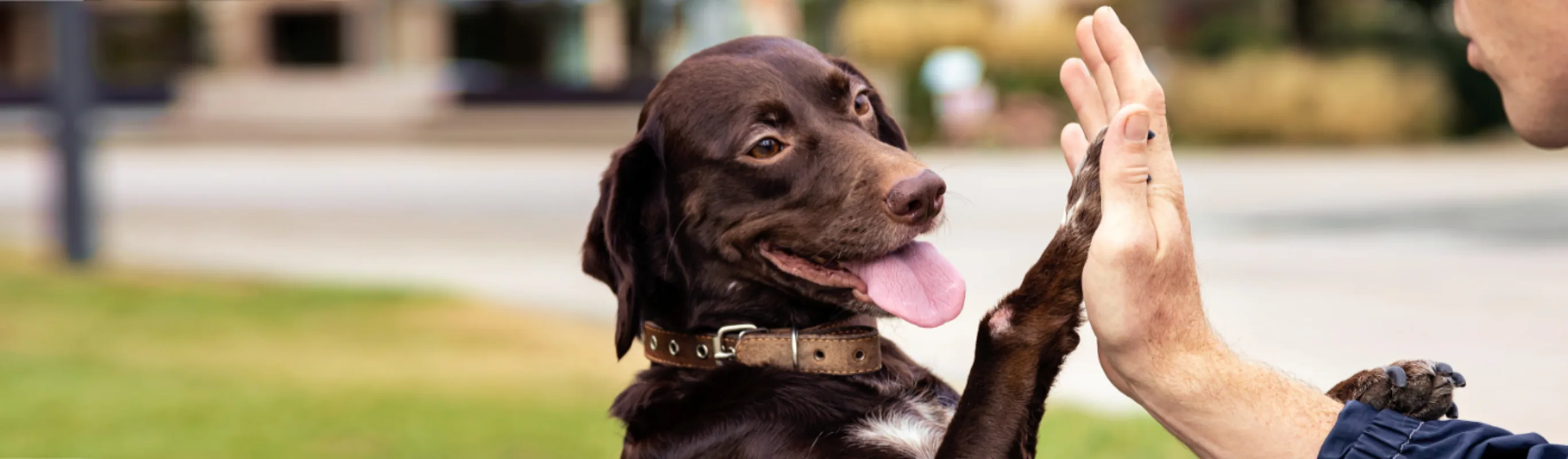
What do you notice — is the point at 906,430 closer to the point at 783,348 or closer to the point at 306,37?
the point at 783,348

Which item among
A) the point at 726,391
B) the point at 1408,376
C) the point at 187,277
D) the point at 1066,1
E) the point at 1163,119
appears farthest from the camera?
the point at 1066,1

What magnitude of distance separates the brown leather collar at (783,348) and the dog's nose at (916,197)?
0.72 ft

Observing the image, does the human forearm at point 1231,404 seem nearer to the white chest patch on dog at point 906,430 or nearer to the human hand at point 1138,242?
the human hand at point 1138,242

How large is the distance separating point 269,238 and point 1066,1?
899 inches

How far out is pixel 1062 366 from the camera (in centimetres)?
251

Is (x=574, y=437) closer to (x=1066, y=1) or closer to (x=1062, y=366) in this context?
(x=1062, y=366)

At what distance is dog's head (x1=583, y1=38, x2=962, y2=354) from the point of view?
2812 mm

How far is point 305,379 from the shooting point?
671cm

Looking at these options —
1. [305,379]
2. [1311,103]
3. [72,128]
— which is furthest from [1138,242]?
[1311,103]

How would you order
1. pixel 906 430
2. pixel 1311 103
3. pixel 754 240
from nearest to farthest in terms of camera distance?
pixel 906 430 → pixel 754 240 → pixel 1311 103

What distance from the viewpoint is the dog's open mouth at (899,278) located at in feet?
8.77

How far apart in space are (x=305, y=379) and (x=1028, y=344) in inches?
195

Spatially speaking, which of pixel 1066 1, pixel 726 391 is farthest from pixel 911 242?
pixel 1066 1

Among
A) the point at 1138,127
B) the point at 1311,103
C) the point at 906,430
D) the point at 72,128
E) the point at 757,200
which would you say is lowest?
the point at 1311,103
